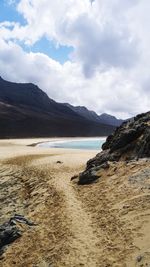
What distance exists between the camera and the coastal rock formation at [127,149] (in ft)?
79.7

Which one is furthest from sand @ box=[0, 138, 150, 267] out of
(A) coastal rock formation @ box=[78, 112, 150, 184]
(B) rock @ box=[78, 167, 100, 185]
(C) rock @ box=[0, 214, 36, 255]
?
(A) coastal rock formation @ box=[78, 112, 150, 184]

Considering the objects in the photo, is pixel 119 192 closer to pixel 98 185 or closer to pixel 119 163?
pixel 98 185

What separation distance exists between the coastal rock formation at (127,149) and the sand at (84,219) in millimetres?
886

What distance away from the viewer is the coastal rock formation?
24297mm

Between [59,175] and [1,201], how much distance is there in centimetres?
514

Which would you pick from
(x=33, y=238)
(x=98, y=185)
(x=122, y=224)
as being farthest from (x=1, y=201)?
(x=122, y=224)

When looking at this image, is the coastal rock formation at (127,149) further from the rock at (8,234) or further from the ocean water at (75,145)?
the ocean water at (75,145)

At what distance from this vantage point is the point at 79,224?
16812 mm

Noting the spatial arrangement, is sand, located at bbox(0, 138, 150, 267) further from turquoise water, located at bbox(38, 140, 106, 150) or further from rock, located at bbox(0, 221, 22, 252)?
turquoise water, located at bbox(38, 140, 106, 150)

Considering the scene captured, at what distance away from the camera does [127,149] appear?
26.9 meters

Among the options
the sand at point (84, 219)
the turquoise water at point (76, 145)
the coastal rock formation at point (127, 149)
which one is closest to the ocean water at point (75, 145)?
the turquoise water at point (76, 145)

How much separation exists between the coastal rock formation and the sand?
886mm

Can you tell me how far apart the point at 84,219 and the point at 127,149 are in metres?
10.4

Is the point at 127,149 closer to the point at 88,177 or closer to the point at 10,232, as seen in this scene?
the point at 88,177
